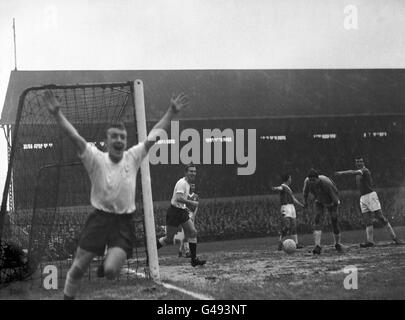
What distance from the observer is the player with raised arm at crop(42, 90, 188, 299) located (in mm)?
5957

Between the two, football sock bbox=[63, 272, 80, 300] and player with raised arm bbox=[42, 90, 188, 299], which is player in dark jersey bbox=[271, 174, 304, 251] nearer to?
player with raised arm bbox=[42, 90, 188, 299]

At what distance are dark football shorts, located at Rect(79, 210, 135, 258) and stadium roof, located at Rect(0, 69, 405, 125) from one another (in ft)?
60.6

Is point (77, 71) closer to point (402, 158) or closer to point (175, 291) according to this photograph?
point (402, 158)

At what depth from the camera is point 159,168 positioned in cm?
2477

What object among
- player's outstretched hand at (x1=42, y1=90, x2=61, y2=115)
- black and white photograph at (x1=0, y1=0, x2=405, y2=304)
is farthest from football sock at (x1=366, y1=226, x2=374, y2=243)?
player's outstretched hand at (x1=42, y1=90, x2=61, y2=115)

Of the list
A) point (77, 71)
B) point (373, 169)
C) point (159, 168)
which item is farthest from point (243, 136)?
point (77, 71)

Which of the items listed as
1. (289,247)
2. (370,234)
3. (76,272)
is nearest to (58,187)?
(289,247)

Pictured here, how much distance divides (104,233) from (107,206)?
10.9 inches

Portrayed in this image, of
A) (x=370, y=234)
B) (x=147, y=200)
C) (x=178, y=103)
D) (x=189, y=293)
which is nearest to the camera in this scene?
(x=178, y=103)

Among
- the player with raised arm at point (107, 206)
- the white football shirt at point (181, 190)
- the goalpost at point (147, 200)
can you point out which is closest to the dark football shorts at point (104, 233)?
the player with raised arm at point (107, 206)

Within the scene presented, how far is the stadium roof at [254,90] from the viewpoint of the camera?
83.8 feet

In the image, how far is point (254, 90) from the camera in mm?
27375

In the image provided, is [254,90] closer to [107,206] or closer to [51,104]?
[107,206]
